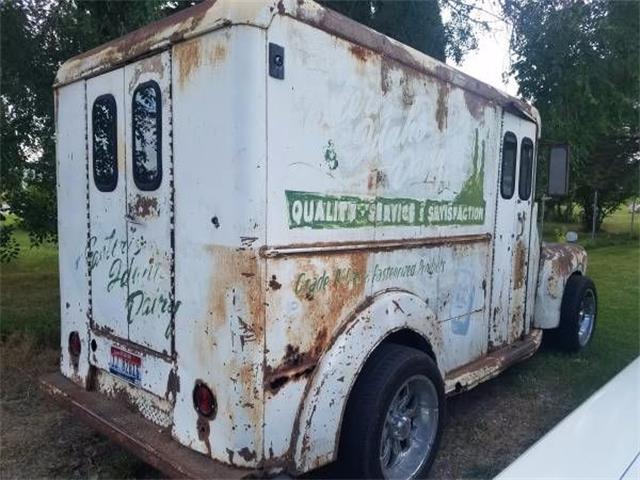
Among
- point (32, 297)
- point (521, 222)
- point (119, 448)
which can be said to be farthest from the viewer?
point (32, 297)

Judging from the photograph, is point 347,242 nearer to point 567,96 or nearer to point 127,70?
point 127,70

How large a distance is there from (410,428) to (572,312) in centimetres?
319

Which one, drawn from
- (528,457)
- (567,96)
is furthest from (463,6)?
(528,457)

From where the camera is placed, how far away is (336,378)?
9.08ft

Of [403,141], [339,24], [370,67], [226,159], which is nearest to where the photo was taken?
[226,159]

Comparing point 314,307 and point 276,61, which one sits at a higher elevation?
point 276,61

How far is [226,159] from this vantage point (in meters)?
2.49

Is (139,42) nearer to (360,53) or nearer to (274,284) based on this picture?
(360,53)

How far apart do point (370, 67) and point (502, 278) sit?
7.97 feet

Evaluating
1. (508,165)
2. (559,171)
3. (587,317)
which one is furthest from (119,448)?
(587,317)

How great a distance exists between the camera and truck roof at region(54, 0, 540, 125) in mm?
2426

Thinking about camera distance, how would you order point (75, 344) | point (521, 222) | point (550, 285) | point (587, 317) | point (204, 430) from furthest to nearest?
1. point (587, 317)
2. point (550, 285)
3. point (521, 222)
4. point (75, 344)
5. point (204, 430)

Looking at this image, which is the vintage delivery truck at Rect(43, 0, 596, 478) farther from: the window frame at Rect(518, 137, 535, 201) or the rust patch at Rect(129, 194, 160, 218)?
the window frame at Rect(518, 137, 535, 201)

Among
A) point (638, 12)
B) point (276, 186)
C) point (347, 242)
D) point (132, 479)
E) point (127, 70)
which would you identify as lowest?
point (132, 479)
